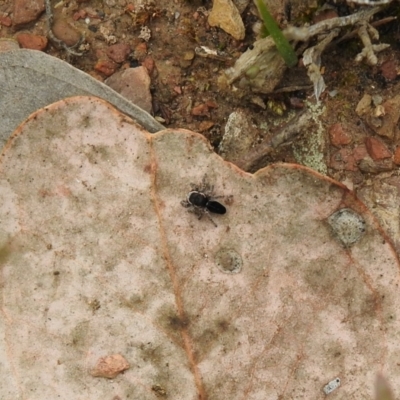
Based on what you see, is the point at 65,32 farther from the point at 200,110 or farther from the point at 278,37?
the point at 278,37

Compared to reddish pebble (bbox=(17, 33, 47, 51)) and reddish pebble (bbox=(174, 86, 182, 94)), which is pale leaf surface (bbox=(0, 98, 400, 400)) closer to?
reddish pebble (bbox=(174, 86, 182, 94))

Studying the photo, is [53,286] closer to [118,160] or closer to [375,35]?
[118,160]

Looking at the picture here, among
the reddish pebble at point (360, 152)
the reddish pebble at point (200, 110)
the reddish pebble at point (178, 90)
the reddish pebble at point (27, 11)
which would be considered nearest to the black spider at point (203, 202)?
the reddish pebble at point (200, 110)

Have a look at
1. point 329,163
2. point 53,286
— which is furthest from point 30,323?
point 329,163

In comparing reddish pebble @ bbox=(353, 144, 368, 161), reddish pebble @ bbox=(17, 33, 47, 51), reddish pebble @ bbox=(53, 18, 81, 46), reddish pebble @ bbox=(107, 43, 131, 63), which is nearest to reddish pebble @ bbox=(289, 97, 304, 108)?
reddish pebble @ bbox=(353, 144, 368, 161)

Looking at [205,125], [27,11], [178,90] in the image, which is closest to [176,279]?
[205,125]

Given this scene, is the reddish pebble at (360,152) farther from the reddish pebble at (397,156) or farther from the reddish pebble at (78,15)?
the reddish pebble at (78,15)
